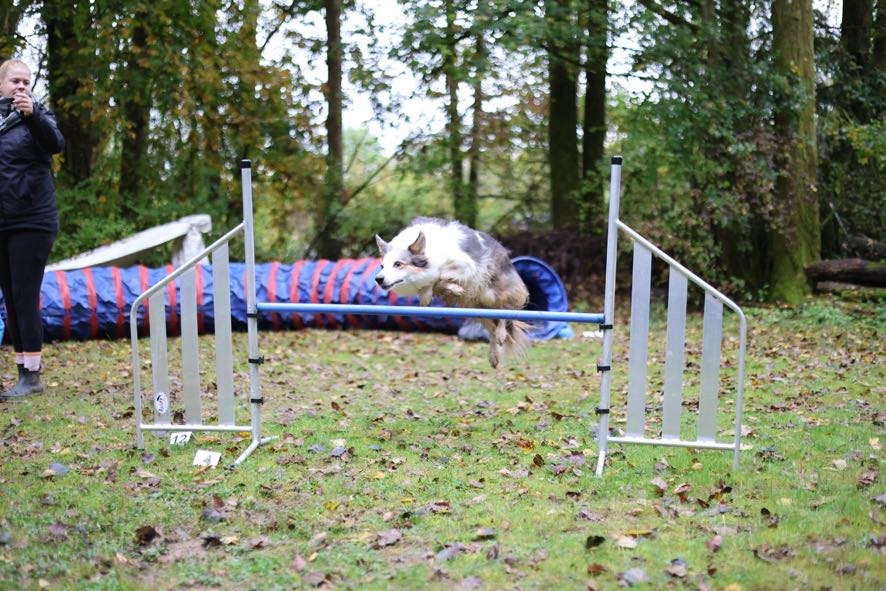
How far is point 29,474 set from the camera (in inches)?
175

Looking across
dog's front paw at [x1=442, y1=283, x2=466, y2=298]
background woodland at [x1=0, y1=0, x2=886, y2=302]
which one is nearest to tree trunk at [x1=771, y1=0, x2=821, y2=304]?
background woodland at [x1=0, y1=0, x2=886, y2=302]

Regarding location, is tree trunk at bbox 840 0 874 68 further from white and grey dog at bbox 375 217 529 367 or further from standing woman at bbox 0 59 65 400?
standing woman at bbox 0 59 65 400

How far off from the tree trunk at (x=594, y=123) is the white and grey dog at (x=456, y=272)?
20.2 feet

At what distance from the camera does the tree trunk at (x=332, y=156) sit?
44.7ft

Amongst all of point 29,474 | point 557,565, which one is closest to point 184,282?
point 29,474

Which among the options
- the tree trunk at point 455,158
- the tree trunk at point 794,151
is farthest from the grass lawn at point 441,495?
the tree trunk at point 455,158

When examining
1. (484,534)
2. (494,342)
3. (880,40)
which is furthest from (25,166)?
(880,40)

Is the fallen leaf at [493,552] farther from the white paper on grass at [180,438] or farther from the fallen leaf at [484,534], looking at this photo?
the white paper on grass at [180,438]

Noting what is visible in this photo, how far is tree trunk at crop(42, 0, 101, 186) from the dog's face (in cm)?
810

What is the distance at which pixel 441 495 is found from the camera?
416 centimetres

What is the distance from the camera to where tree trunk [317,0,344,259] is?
1363 cm

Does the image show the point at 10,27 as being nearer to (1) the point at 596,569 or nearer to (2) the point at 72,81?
(2) the point at 72,81

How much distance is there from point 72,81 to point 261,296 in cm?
487

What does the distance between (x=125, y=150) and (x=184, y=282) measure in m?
8.64
